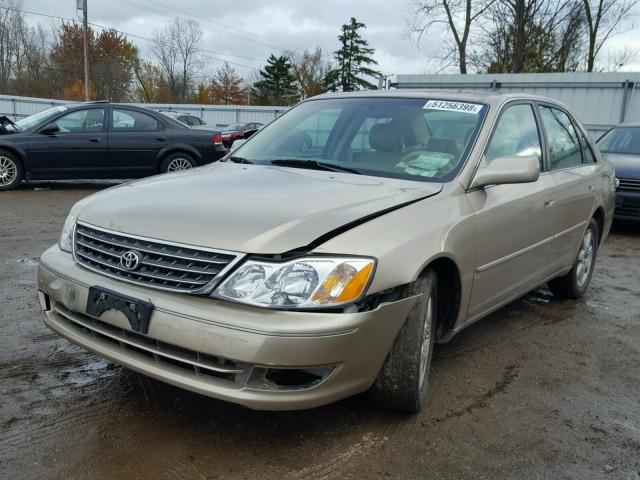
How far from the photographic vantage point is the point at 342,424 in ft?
9.03

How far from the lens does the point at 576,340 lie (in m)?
4.12

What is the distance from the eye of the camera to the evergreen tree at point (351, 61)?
56.8 m

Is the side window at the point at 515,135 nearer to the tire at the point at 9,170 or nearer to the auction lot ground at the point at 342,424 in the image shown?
the auction lot ground at the point at 342,424

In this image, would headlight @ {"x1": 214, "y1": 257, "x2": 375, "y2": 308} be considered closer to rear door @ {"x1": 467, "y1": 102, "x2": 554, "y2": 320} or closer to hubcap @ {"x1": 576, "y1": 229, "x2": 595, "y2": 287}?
rear door @ {"x1": 467, "y1": 102, "x2": 554, "y2": 320}

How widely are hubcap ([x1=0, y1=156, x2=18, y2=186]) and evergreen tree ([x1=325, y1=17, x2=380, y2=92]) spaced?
48829mm

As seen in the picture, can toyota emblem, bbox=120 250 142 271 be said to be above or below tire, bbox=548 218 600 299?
above

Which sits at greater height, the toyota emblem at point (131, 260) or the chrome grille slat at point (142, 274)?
the toyota emblem at point (131, 260)

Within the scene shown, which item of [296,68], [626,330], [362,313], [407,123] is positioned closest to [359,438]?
[362,313]

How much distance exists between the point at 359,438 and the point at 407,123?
1.92 meters

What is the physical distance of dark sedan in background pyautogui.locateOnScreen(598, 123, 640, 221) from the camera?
8.12 metres

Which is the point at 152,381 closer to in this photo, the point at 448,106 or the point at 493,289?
the point at 493,289

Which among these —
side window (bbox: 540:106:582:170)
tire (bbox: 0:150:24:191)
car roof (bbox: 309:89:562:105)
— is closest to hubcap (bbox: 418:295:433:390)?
car roof (bbox: 309:89:562:105)

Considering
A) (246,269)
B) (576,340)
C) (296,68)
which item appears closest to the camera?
(246,269)

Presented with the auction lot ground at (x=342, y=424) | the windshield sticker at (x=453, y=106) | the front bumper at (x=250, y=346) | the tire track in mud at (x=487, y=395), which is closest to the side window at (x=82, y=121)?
the auction lot ground at (x=342, y=424)
